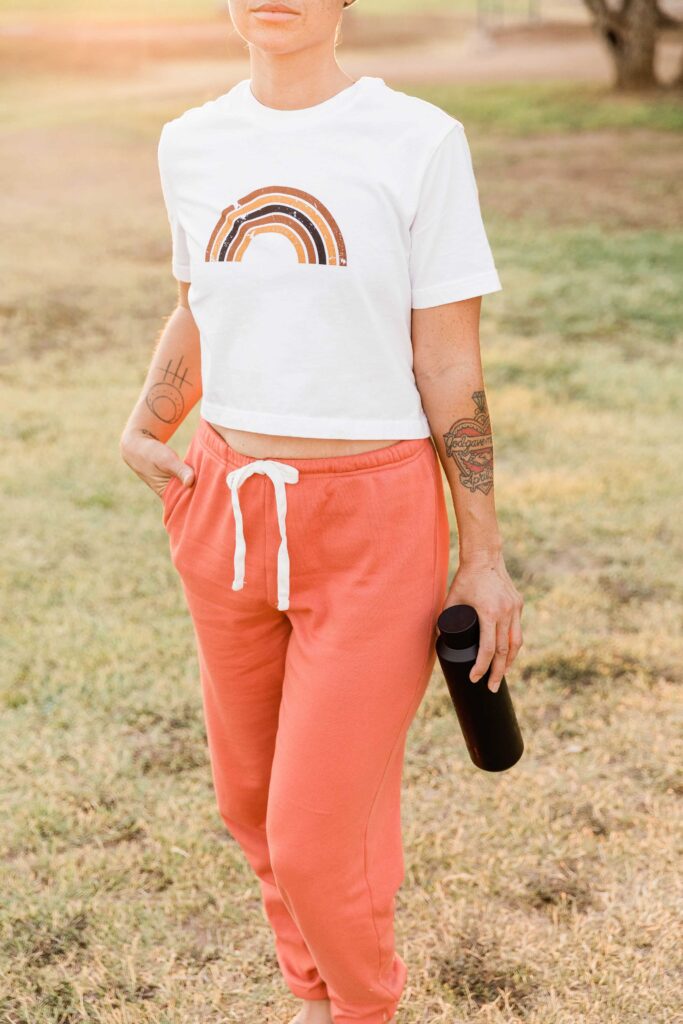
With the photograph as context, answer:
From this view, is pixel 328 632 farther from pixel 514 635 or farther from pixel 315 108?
pixel 315 108

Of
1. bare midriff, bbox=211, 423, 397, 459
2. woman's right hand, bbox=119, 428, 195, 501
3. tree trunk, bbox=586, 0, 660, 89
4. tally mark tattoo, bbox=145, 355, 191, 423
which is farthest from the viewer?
tree trunk, bbox=586, 0, 660, 89

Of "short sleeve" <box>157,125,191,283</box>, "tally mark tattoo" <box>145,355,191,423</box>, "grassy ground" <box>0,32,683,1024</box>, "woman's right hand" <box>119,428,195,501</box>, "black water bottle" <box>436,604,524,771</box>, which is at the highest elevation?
"short sleeve" <box>157,125,191,283</box>

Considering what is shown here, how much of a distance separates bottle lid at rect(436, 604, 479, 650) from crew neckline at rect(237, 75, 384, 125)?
858 millimetres

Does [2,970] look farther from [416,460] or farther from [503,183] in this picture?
[503,183]

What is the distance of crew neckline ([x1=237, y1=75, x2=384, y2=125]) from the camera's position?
190 centimetres

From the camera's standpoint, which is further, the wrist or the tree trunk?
the tree trunk

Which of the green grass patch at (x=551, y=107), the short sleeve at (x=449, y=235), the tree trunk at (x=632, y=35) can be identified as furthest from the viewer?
the tree trunk at (x=632, y=35)

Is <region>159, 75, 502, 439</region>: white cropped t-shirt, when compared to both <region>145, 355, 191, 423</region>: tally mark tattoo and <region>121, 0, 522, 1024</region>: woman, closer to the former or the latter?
<region>121, 0, 522, 1024</region>: woman

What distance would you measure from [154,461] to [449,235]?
758 millimetres

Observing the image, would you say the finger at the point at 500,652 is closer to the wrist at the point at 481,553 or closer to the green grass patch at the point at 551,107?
the wrist at the point at 481,553

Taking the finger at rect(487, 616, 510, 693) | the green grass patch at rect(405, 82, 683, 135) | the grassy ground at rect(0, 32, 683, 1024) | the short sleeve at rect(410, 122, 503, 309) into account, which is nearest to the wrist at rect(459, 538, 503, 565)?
the finger at rect(487, 616, 510, 693)

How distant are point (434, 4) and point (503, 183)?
30483 millimetres

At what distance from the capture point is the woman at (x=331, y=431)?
187 centimetres

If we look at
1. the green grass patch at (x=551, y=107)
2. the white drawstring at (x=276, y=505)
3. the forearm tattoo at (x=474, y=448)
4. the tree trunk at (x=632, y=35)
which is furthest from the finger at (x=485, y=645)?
the tree trunk at (x=632, y=35)
